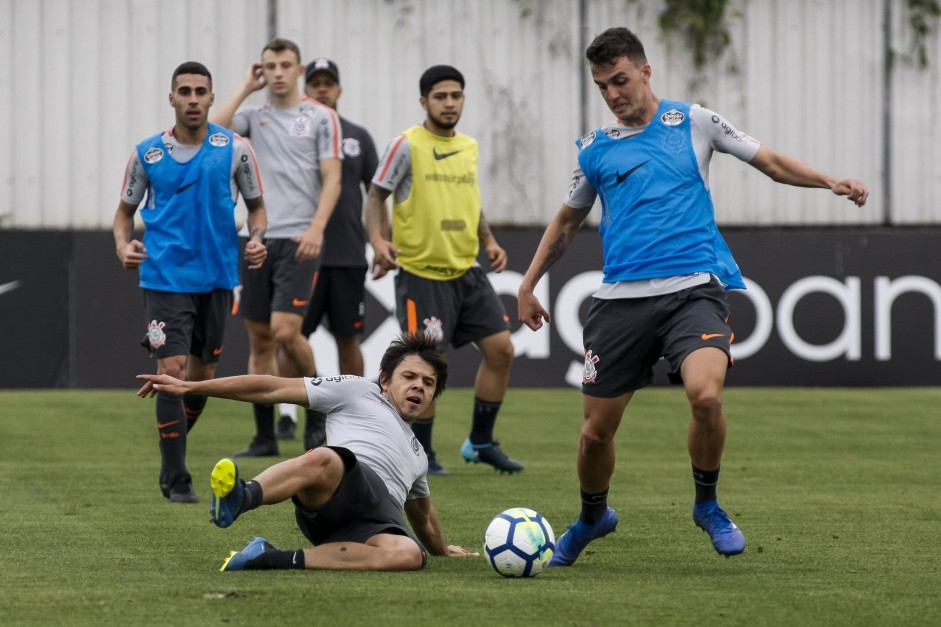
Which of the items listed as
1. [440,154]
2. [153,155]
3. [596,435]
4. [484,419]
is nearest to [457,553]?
[596,435]

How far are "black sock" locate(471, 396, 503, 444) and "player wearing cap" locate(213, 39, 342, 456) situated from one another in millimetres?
1087

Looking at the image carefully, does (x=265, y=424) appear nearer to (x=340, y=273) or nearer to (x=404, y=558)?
(x=340, y=273)

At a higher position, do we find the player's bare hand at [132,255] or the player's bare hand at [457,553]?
the player's bare hand at [132,255]

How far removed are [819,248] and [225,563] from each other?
10.2 meters

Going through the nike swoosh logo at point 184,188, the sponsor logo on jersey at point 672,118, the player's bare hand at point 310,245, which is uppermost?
the sponsor logo on jersey at point 672,118

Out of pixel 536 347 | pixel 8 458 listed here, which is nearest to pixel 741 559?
pixel 8 458

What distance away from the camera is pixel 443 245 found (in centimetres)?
905

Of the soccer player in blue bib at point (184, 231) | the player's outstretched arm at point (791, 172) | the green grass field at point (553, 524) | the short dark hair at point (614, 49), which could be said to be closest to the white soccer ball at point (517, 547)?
the green grass field at point (553, 524)

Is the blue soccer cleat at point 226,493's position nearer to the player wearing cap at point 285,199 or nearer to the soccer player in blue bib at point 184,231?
the soccer player in blue bib at point 184,231

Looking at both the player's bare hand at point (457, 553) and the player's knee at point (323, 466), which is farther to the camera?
the player's bare hand at point (457, 553)

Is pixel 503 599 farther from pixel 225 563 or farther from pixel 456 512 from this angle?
pixel 456 512

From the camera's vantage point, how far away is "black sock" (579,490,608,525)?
6152 millimetres

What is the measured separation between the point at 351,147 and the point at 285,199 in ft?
2.97

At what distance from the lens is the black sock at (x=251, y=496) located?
5227mm
